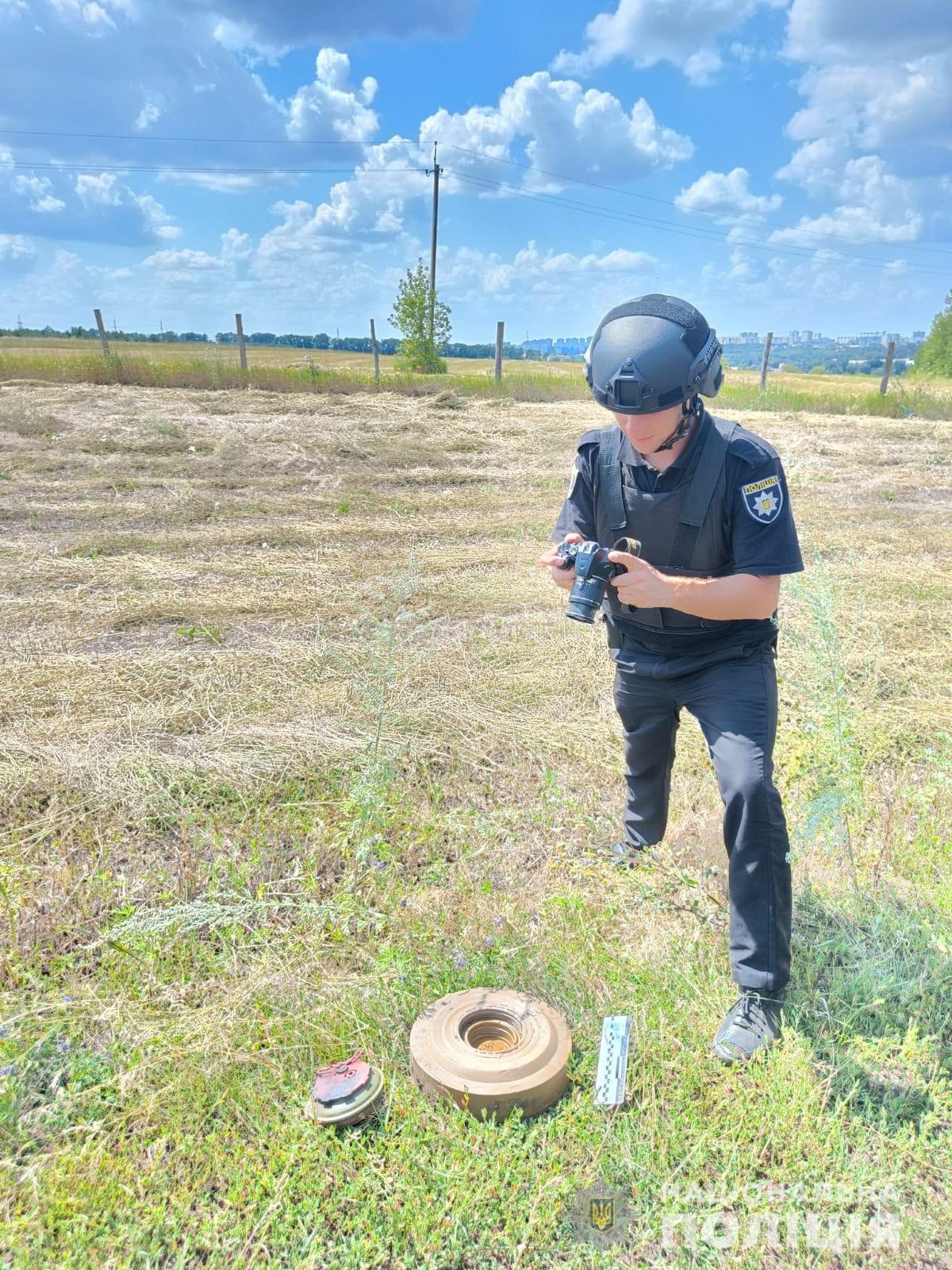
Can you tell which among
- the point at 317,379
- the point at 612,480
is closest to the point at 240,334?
the point at 317,379

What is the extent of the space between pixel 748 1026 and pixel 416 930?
1.11 m

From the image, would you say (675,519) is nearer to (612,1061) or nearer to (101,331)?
(612,1061)

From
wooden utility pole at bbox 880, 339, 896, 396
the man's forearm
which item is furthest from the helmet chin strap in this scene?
wooden utility pole at bbox 880, 339, 896, 396

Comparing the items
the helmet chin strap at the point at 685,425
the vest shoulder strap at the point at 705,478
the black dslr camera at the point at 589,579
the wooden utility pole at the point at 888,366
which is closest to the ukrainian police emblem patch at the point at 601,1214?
the black dslr camera at the point at 589,579

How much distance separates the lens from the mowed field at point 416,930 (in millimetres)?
1907

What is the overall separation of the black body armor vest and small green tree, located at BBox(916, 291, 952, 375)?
30.9 meters

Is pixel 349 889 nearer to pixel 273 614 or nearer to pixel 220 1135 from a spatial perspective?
pixel 220 1135

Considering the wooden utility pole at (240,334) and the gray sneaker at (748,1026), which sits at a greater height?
the wooden utility pole at (240,334)

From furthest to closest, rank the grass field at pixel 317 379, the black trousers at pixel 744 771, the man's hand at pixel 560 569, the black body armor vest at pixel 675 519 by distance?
1. the grass field at pixel 317 379
2. the man's hand at pixel 560 569
3. the black body armor vest at pixel 675 519
4. the black trousers at pixel 744 771

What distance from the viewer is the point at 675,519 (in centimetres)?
241

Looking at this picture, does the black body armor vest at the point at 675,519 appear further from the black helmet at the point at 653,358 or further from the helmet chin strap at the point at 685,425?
the black helmet at the point at 653,358

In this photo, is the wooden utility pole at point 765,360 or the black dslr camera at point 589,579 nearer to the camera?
the black dslr camera at point 589,579

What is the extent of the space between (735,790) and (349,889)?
1.59m

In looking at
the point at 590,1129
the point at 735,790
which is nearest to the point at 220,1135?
the point at 590,1129
